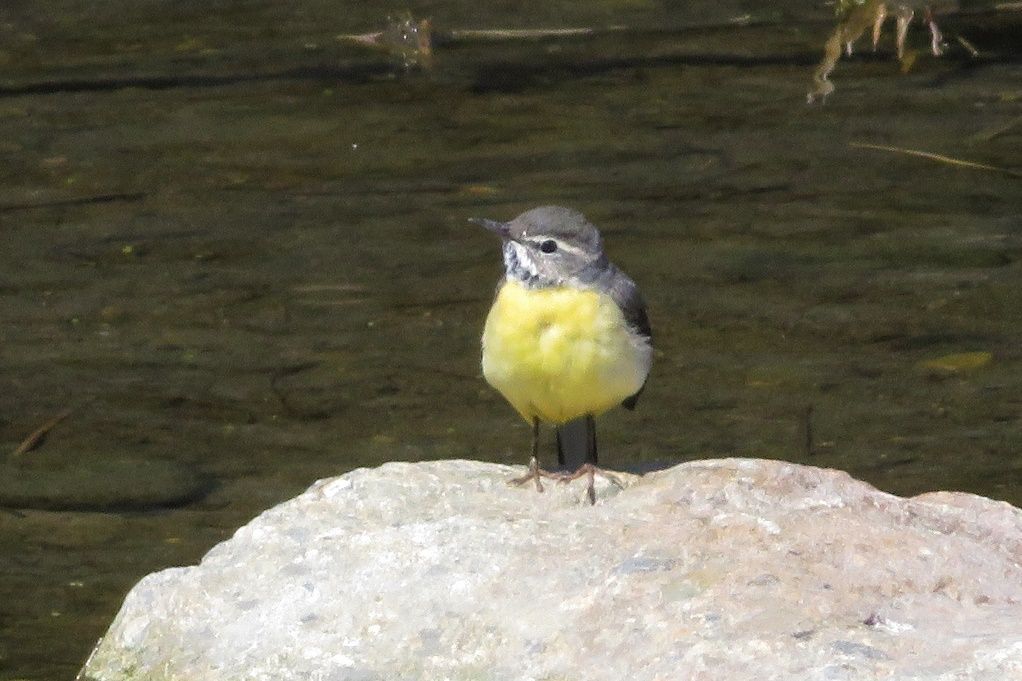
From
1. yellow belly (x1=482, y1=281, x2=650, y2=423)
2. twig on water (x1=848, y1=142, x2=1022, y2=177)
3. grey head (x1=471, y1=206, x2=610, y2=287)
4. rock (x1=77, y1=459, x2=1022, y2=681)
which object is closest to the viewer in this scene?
rock (x1=77, y1=459, x2=1022, y2=681)

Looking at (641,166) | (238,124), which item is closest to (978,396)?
(641,166)

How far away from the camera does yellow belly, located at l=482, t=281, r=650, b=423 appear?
699cm

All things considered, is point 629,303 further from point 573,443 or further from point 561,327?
point 573,443

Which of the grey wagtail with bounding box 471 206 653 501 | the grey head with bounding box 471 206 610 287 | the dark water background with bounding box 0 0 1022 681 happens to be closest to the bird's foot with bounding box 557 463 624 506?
the grey wagtail with bounding box 471 206 653 501

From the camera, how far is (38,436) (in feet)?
33.7

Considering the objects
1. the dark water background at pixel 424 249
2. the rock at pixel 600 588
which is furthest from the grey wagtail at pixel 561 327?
the dark water background at pixel 424 249

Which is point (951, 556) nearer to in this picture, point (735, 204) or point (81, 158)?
point (735, 204)

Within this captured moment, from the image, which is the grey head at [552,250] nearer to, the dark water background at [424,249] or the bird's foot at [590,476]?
the bird's foot at [590,476]

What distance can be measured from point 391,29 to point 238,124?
2.32 meters

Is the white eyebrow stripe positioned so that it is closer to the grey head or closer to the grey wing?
the grey head

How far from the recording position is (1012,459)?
9844 millimetres

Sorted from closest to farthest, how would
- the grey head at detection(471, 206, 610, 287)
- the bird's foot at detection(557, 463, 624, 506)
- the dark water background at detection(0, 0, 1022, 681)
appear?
the grey head at detection(471, 206, 610, 287), the bird's foot at detection(557, 463, 624, 506), the dark water background at detection(0, 0, 1022, 681)

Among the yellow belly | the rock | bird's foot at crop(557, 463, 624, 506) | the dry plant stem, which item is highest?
the yellow belly

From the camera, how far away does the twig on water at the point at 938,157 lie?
13.3 meters
